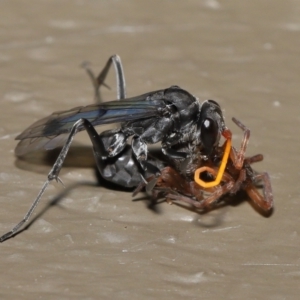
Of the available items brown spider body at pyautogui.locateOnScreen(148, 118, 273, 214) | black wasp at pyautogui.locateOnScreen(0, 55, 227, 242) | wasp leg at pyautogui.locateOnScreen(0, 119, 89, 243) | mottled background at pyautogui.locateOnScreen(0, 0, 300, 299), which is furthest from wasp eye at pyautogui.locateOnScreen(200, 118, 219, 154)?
wasp leg at pyautogui.locateOnScreen(0, 119, 89, 243)

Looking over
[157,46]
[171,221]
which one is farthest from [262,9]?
[171,221]

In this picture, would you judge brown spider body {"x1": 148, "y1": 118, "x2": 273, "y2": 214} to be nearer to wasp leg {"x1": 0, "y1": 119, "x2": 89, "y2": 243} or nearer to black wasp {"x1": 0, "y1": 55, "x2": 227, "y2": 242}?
black wasp {"x1": 0, "y1": 55, "x2": 227, "y2": 242}

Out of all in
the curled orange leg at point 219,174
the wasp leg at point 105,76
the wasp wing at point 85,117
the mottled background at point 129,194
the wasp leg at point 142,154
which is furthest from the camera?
the wasp leg at point 105,76

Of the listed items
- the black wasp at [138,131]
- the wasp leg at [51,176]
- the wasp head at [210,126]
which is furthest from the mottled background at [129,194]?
the wasp head at [210,126]

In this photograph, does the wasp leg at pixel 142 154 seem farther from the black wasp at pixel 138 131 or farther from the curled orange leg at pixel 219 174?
the curled orange leg at pixel 219 174

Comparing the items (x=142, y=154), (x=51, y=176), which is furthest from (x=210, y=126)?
(x=51, y=176)

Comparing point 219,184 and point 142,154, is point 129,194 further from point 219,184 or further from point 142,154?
point 219,184
